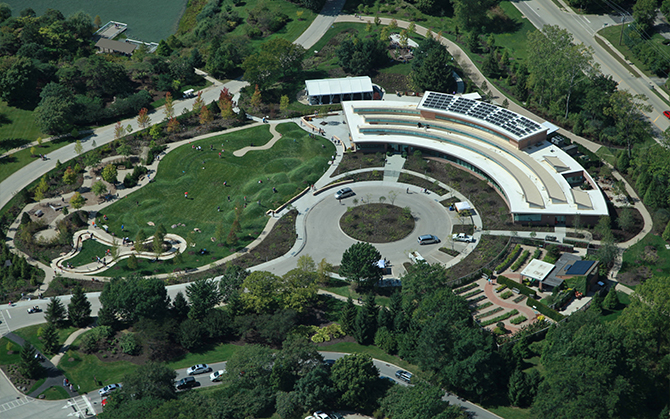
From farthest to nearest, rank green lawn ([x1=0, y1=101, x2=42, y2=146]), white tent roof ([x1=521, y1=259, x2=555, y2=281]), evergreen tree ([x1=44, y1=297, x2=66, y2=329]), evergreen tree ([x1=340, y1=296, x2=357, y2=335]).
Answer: green lawn ([x1=0, y1=101, x2=42, y2=146]) → white tent roof ([x1=521, y1=259, x2=555, y2=281]) → evergreen tree ([x1=44, y1=297, x2=66, y2=329]) → evergreen tree ([x1=340, y1=296, x2=357, y2=335])

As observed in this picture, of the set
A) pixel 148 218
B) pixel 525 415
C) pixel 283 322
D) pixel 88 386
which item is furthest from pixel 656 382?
pixel 148 218

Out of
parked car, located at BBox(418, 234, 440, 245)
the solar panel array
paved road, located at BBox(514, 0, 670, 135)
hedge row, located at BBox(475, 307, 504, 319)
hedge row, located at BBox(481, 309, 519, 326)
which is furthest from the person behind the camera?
paved road, located at BBox(514, 0, 670, 135)

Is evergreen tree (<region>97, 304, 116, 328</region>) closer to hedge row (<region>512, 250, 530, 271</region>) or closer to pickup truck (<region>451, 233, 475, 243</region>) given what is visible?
pickup truck (<region>451, 233, 475, 243</region>)

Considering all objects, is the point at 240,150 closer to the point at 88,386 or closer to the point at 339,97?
the point at 339,97

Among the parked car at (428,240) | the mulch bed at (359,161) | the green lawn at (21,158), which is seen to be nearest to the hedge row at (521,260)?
the parked car at (428,240)

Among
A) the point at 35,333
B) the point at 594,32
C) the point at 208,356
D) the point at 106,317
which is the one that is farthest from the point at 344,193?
the point at 594,32

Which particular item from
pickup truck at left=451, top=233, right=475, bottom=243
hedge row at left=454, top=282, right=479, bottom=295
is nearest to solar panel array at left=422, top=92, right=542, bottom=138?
pickup truck at left=451, top=233, right=475, bottom=243

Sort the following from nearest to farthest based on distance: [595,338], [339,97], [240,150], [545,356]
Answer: [595,338] < [545,356] < [240,150] < [339,97]
